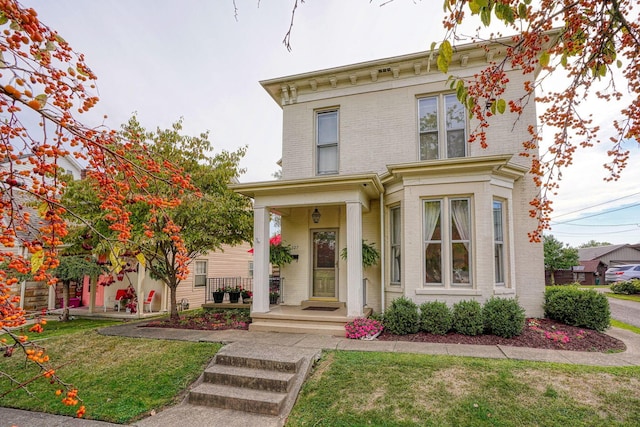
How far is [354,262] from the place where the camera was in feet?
25.3

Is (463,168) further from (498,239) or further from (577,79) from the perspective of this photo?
(577,79)

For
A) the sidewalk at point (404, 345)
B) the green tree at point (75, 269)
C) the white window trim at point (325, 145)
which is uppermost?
the white window trim at point (325, 145)

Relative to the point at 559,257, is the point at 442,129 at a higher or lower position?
higher

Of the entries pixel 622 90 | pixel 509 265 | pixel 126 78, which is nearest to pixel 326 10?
pixel 622 90

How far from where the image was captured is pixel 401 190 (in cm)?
826

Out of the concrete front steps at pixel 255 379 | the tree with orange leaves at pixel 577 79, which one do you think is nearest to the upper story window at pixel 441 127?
the tree with orange leaves at pixel 577 79

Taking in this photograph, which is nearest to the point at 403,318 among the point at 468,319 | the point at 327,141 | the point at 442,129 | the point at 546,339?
the point at 468,319

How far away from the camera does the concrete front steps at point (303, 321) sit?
750 centimetres

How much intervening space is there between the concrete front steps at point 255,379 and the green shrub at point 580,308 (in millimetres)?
5793

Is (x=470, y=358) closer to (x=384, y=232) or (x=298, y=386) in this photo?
(x=298, y=386)

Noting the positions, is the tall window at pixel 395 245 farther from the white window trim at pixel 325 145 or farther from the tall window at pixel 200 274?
the tall window at pixel 200 274

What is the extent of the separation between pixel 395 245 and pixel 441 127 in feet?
11.3

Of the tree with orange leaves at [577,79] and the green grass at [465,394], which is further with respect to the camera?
the green grass at [465,394]

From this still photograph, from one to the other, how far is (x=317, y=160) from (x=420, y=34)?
661 centimetres
